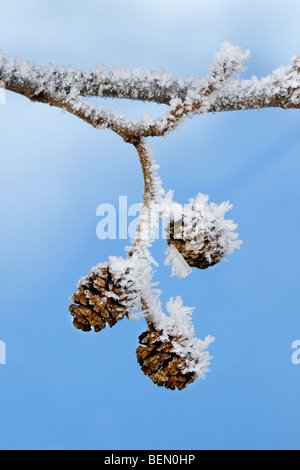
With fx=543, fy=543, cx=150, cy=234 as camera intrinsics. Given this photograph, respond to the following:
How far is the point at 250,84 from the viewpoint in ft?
2.43

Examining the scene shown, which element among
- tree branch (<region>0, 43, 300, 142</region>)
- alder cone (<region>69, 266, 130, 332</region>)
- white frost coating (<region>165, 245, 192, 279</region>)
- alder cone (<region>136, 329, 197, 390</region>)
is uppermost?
tree branch (<region>0, 43, 300, 142</region>)

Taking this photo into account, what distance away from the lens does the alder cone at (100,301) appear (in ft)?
2.22

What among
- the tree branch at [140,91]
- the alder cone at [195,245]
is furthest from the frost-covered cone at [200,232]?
the tree branch at [140,91]

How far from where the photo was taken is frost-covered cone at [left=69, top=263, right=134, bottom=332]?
26.6 inches

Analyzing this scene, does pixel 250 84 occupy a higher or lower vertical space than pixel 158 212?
higher

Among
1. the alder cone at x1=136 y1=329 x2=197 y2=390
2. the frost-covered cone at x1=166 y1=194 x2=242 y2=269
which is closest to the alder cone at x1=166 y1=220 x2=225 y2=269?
the frost-covered cone at x1=166 y1=194 x2=242 y2=269

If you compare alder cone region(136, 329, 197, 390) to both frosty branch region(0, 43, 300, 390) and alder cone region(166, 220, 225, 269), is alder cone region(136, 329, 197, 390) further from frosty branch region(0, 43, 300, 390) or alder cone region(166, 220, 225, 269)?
alder cone region(166, 220, 225, 269)

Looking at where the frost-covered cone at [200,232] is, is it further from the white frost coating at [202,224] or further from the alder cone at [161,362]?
the alder cone at [161,362]

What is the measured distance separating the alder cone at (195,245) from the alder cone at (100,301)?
9 cm

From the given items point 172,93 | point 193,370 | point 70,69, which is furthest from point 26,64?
point 193,370

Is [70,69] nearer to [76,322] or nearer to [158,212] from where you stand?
[158,212]

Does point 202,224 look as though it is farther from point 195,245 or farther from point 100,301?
point 100,301

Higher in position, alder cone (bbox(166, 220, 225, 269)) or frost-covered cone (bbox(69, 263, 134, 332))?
alder cone (bbox(166, 220, 225, 269))

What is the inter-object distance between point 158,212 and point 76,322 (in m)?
0.18
